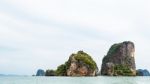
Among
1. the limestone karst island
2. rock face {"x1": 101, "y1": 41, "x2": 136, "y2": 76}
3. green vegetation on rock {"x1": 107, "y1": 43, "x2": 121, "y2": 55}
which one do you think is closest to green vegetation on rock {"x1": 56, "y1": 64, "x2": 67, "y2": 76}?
the limestone karst island

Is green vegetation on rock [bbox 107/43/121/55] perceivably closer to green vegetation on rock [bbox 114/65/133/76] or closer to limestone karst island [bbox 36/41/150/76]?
limestone karst island [bbox 36/41/150/76]

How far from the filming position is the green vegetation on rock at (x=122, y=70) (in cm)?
14925

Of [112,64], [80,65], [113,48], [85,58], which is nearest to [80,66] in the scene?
[80,65]

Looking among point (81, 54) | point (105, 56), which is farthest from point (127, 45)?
point (81, 54)

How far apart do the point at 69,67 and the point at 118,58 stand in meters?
41.3

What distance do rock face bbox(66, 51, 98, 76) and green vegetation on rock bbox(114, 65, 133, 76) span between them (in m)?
26.1

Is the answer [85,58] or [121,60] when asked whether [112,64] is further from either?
[85,58]

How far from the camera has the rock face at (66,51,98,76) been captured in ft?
395

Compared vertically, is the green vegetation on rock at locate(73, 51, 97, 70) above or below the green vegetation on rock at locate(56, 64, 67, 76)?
above

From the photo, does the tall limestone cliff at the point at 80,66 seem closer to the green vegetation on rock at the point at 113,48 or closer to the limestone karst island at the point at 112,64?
the limestone karst island at the point at 112,64

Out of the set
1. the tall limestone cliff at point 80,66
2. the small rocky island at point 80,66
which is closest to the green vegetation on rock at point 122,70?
the small rocky island at point 80,66

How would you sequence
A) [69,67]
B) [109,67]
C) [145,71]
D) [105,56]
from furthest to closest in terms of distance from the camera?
[145,71], [105,56], [109,67], [69,67]

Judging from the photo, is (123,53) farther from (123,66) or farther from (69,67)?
(69,67)

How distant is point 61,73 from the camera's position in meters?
128
